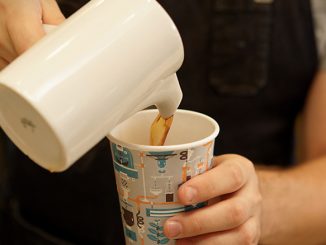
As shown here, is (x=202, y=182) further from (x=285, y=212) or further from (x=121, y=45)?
(x=285, y=212)

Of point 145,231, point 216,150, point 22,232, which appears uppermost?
point 145,231

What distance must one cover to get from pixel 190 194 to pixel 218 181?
0.04 meters

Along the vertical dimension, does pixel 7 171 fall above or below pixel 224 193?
below

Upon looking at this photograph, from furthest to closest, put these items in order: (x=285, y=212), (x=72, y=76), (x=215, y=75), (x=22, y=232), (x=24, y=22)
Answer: (x=22, y=232)
(x=215, y=75)
(x=285, y=212)
(x=24, y=22)
(x=72, y=76)

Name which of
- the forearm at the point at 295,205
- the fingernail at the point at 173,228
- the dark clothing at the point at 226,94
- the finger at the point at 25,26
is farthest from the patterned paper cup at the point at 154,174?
the dark clothing at the point at 226,94

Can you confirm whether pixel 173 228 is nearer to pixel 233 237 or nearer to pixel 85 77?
pixel 233 237

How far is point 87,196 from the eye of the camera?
117cm

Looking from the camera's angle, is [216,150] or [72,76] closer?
[72,76]

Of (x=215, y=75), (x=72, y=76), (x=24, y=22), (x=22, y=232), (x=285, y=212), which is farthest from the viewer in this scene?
(x=22, y=232)

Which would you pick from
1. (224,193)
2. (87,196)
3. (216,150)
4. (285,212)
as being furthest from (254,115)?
(224,193)

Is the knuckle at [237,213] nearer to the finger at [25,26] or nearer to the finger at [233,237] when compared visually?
the finger at [233,237]

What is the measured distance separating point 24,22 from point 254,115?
2.21 feet

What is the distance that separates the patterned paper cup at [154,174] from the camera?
1.80 ft

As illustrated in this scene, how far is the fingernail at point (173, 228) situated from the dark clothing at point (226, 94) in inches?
21.2
